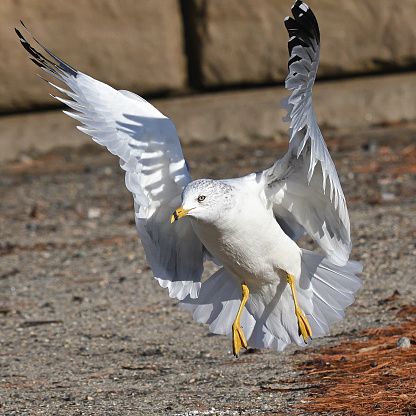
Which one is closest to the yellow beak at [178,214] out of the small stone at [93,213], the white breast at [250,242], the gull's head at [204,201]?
the gull's head at [204,201]

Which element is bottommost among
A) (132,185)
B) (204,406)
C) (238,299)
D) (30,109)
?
(204,406)

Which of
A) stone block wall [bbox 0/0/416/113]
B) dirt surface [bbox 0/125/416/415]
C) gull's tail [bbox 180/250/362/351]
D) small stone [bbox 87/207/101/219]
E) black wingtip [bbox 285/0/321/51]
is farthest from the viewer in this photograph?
stone block wall [bbox 0/0/416/113]

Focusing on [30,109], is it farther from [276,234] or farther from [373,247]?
[276,234]

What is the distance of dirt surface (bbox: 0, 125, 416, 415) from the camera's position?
3.93m

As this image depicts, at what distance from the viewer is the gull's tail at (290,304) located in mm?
4344

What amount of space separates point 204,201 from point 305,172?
0.50 meters

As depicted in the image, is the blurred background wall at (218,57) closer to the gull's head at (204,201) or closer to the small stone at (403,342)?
the small stone at (403,342)

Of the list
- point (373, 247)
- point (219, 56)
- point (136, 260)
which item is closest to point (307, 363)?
point (373, 247)

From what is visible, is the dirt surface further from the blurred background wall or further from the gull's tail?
the blurred background wall

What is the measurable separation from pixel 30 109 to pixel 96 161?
909mm

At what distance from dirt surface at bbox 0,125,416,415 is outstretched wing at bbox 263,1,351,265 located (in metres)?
0.62

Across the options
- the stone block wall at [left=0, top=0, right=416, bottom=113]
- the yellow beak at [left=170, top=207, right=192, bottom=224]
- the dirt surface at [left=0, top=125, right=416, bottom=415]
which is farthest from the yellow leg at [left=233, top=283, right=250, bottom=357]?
the stone block wall at [left=0, top=0, right=416, bottom=113]


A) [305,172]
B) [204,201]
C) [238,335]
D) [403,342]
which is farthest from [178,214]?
[403,342]

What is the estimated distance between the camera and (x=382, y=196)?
7059 mm
